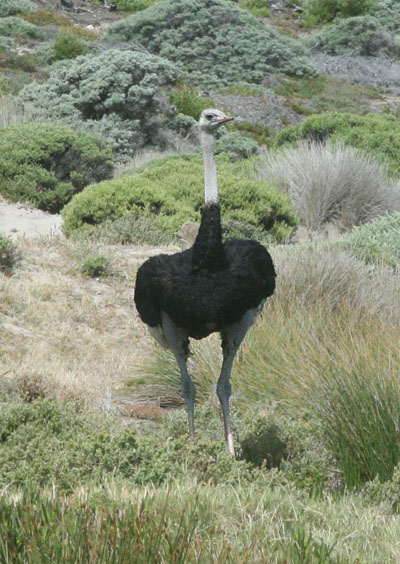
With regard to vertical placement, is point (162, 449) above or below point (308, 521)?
below

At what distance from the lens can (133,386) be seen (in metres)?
7.52

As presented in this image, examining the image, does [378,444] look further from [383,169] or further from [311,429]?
[383,169]

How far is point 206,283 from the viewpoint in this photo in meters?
5.28

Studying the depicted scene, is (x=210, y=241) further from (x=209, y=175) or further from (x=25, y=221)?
(x=25, y=221)

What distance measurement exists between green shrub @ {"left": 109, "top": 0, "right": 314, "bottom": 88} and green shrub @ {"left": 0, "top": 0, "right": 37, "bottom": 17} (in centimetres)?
537

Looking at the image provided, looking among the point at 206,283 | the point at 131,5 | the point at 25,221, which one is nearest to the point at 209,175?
the point at 206,283

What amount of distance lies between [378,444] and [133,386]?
298 cm

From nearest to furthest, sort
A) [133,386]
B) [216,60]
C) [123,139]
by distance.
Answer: [133,386] < [123,139] < [216,60]

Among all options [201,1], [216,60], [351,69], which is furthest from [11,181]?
[351,69]

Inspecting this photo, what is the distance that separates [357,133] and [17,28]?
1710 centimetres

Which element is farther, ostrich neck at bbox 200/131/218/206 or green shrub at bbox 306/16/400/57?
green shrub at bbox 306/16/400/57

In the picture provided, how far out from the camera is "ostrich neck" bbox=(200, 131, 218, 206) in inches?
219

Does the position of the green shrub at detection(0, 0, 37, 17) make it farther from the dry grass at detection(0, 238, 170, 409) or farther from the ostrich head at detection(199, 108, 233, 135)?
the ostrich head at detection(199, 108, 233, 135)

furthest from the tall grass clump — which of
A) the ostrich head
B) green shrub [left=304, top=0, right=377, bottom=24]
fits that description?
green shrub [left=304, top=0, right=377, bottom=24]
